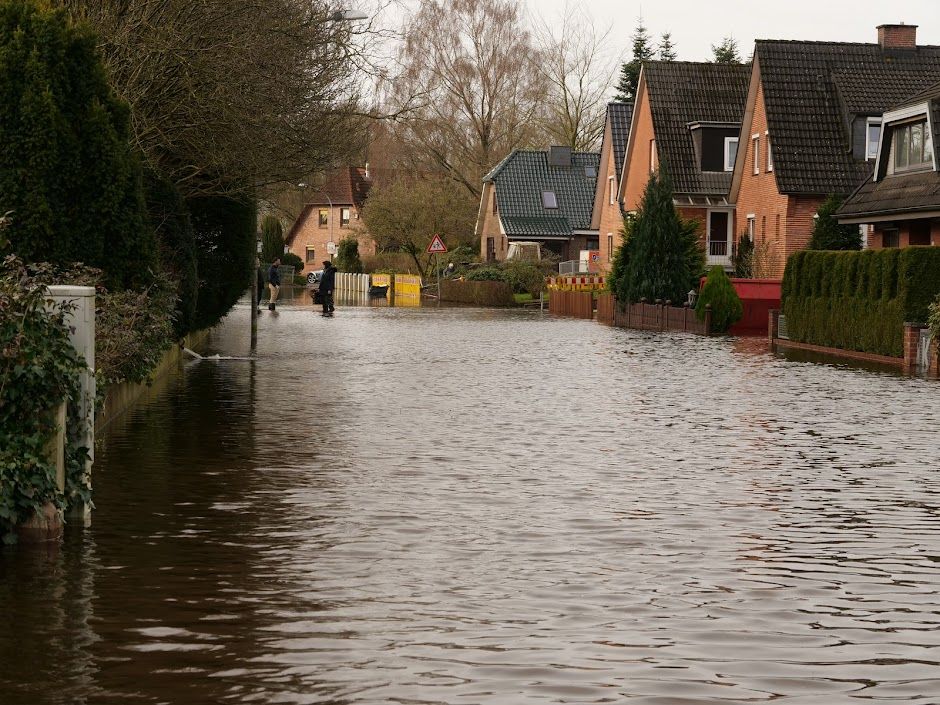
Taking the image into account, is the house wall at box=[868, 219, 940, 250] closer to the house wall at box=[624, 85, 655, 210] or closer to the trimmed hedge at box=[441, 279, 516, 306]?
the house wall at box=[624, 85, 655, 210]

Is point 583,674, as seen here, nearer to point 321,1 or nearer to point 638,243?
point 321,1

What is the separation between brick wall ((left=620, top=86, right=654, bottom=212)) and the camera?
63.6 metres

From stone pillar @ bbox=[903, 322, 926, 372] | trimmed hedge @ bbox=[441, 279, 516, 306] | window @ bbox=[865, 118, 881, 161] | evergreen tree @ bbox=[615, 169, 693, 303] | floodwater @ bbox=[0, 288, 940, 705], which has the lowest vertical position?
floodwater @ bbox=[0, 288, 940, 705]

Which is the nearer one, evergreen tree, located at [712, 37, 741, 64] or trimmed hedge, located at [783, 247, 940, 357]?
trimmed hedge, located at [783, 247, 940, 357]

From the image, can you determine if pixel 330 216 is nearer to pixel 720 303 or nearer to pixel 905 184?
pixel 720 303

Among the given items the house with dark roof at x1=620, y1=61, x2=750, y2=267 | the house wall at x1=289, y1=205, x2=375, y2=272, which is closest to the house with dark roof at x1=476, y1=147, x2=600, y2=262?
the house with dark roof at x1=620, y1=61, x2=750, y2=267

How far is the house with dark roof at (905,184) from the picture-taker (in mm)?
38000

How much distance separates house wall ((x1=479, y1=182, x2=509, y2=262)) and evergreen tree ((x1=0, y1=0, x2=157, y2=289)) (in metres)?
68.6

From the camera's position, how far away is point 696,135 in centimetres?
6094

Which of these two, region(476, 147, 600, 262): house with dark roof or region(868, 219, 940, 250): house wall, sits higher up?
region(476, 147, 600, 262): house with dark roof

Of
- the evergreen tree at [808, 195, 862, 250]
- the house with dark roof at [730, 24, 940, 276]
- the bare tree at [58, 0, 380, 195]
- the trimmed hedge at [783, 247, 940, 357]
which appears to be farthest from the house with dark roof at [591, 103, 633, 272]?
the bare tree at [58, 0, 380, 195]

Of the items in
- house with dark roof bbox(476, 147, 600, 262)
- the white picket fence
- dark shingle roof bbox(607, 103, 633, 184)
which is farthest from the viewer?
house with dark roof bbox(476, 147, 600, 262)

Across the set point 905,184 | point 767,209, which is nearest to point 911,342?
point 905,184

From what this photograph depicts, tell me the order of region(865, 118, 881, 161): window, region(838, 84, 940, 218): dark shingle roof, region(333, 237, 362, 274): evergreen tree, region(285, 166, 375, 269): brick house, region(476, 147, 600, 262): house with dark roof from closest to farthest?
region(838, 84, 940, 218): dark shingle roof, region(865, 118, 881, 161): window, region(476, 147, 600, 262): house with dark roof, region(333, 237, 362, 274): evergreen tree, region(285, 166, 375, 269): brick house
